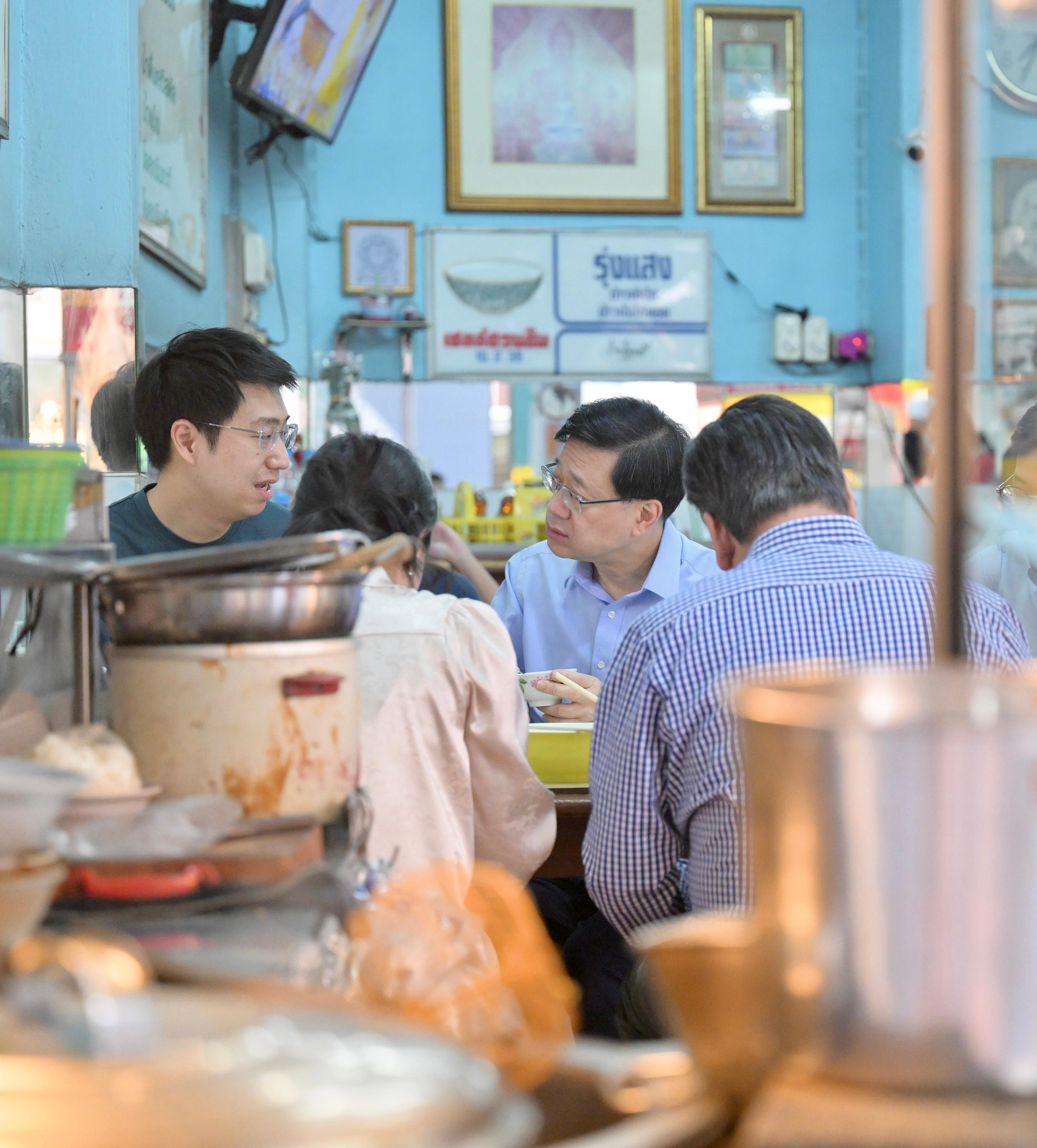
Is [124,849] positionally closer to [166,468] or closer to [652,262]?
[166,468]

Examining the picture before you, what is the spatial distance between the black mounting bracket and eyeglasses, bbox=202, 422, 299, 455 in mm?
2669

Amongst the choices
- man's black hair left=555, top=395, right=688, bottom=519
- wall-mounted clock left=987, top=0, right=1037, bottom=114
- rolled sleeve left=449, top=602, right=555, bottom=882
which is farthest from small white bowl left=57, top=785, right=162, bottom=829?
wall-mounted clock left=987, top=0, right=1037, bottom=114

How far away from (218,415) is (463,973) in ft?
7.30

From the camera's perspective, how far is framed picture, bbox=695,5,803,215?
658cm

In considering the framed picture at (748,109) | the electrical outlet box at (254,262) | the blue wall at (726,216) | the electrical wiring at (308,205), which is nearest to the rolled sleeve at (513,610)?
the blue wall at (726,216)

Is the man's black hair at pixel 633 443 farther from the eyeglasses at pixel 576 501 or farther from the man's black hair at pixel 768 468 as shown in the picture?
the man's black hair at pixel 768 468

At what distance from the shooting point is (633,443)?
10.4 feet

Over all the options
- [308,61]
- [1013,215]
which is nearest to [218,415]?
[308,61]

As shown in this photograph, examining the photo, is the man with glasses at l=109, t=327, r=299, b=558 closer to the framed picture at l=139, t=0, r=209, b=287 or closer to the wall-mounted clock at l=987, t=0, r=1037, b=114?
the framed picture at l=139, t=0, r=209, b=287

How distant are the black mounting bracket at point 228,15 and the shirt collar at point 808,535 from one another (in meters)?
3.93

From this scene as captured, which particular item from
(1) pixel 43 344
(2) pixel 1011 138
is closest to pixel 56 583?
(1) pixel 43 344

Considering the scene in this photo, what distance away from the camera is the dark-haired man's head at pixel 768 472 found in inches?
78.5

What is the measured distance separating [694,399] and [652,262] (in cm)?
74

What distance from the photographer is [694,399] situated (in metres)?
6.61
